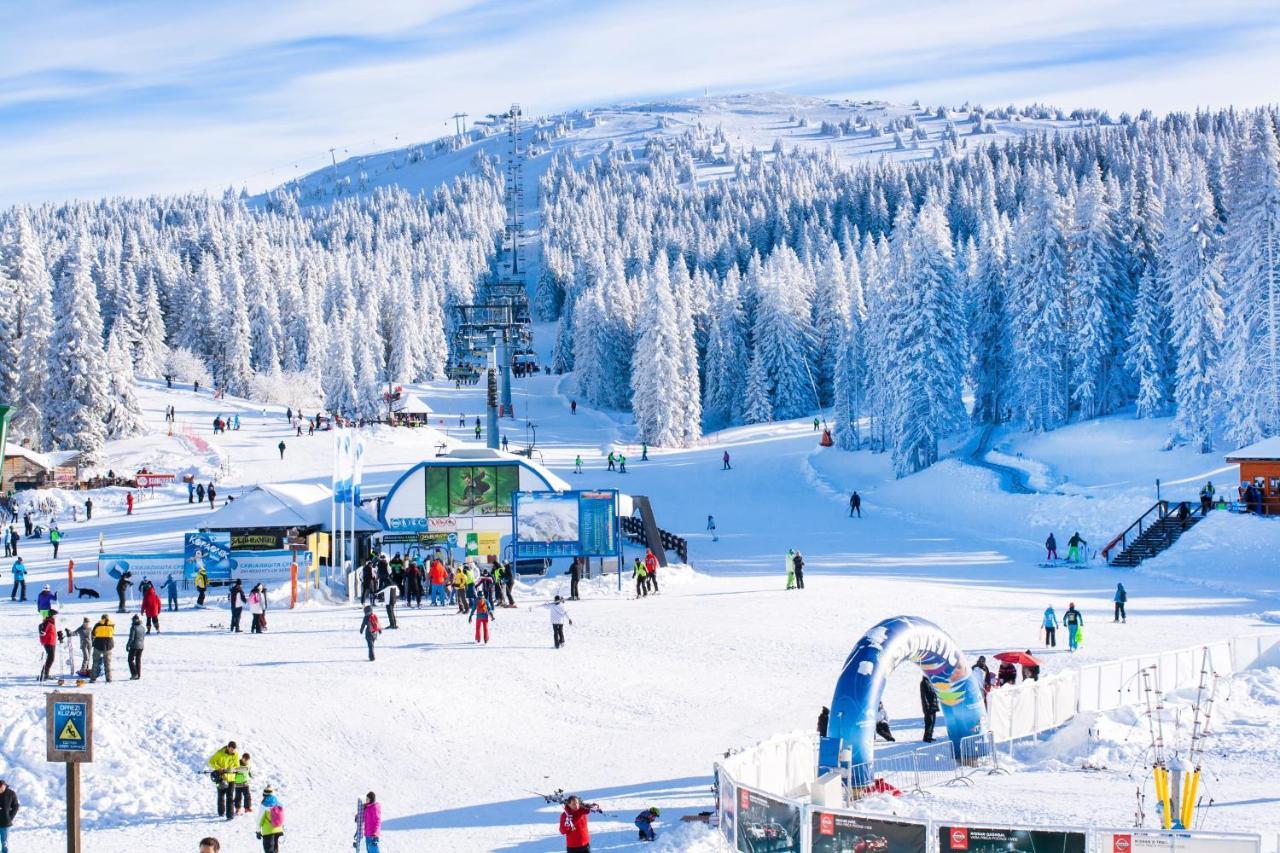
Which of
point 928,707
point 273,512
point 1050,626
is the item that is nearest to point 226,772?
point 928,707

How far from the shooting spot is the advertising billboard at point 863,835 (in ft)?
37.1

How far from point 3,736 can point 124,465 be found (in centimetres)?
4152

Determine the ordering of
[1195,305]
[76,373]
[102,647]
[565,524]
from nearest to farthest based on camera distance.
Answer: [102,647], [565,524], [1195,305], [76,373]

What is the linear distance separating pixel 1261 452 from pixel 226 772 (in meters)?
33.9

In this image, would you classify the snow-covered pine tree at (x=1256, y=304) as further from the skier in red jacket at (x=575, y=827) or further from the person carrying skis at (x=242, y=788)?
the person carrying skis at (x=242, y=788)

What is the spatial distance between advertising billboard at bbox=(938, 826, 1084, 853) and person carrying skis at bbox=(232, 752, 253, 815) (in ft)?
28.5

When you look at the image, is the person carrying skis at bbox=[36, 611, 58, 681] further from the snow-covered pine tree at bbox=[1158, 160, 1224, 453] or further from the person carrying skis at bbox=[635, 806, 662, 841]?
the snow-covered pine tree at bbox=[1158, 160, 1224, 453]

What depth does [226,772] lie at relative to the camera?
15539 mm

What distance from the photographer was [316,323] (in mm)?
103188

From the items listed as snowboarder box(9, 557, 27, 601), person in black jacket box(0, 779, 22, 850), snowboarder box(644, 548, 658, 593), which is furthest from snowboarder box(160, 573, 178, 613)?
person in black jacket box(0, 779, 22, 850)

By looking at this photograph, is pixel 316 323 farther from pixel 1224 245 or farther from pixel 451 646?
pixel 451 646

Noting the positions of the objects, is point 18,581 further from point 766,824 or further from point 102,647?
point 766,824

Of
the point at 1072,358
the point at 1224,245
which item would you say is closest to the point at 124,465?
the point at 1072,358

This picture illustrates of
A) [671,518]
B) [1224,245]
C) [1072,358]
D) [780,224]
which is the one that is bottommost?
[671,518]
